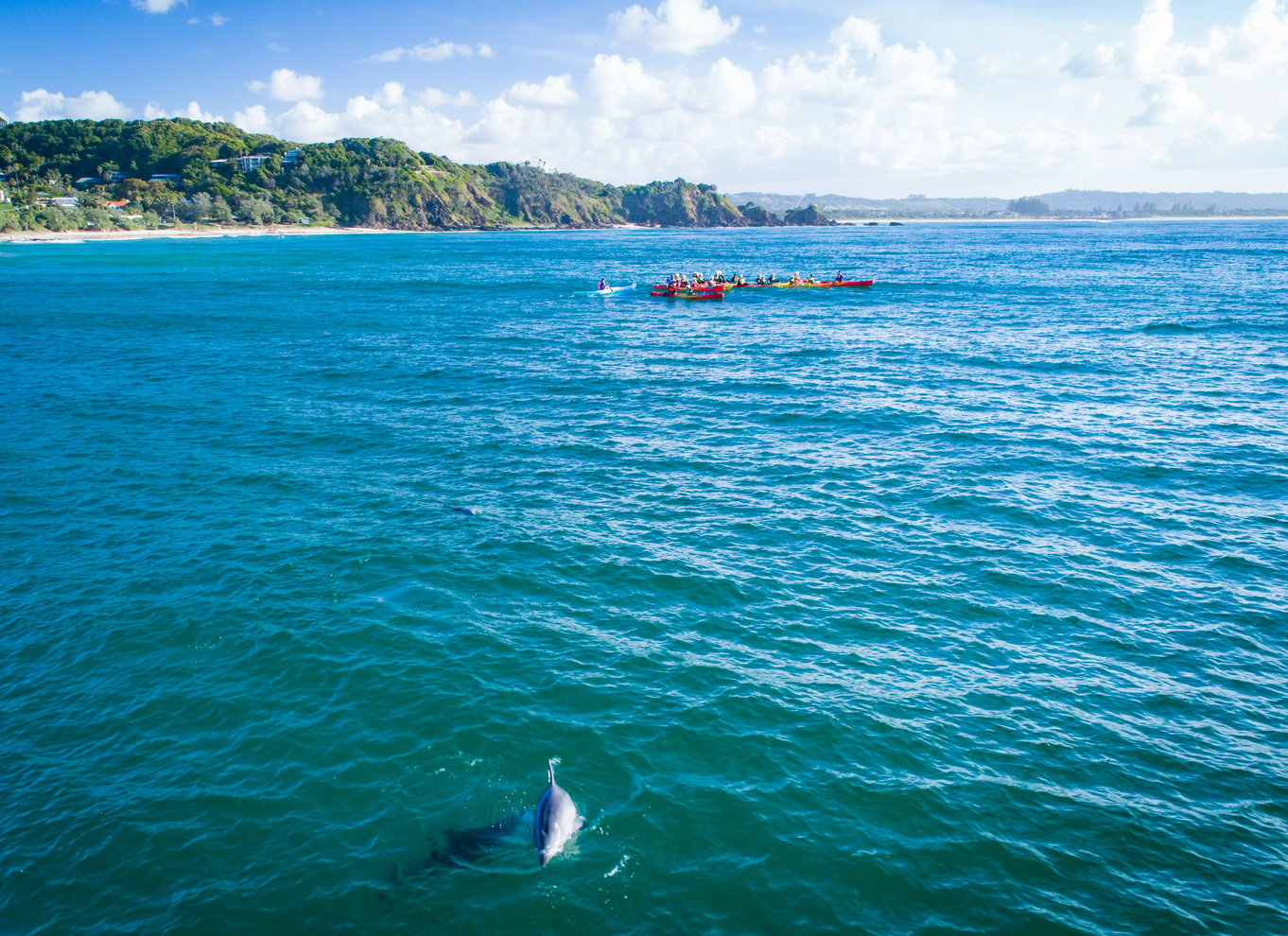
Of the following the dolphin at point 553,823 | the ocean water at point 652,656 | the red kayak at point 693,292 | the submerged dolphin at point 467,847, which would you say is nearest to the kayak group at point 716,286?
the red kayak at point 693,292

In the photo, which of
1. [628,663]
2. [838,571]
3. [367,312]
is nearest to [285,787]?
[628,663]

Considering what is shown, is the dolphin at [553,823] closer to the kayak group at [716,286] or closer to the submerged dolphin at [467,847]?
the submerged dolphin at [467,847]

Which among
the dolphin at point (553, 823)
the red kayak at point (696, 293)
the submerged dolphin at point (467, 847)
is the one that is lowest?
the submerged dolphin at point (467, 847)

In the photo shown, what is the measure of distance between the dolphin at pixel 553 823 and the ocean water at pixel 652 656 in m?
0.28

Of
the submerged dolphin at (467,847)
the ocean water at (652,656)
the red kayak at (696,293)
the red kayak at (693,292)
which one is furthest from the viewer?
the red kayak at (693,292)

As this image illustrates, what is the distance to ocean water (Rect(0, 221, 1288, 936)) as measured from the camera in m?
15.4

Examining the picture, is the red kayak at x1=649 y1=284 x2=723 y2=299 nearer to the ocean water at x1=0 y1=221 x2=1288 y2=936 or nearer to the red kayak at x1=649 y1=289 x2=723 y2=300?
the red kayak at x1=649 y1=289 x2=723 y2=300

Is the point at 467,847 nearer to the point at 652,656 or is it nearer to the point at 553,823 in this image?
the point at 553,823

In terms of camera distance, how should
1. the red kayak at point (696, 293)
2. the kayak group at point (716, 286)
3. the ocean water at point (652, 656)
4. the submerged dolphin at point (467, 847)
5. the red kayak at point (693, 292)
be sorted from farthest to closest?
the kayak group at point (716, 286), the red kayak at point (693, 292), the red kayak at point (696, 293), the submerged dolphin at point (467, 847), the ocean water at point (652, 656)

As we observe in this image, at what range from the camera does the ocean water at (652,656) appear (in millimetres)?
15422

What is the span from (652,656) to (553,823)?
22.6 ft

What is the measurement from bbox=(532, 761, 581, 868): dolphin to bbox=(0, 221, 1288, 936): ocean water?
28cm

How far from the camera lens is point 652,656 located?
2239 centimetres

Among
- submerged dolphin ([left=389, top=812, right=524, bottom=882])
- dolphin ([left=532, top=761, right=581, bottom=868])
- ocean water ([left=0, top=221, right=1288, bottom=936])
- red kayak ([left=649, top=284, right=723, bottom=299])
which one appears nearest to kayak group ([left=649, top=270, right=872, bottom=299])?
red kayak ([left=649, top=284, right=723, bottom=299])
